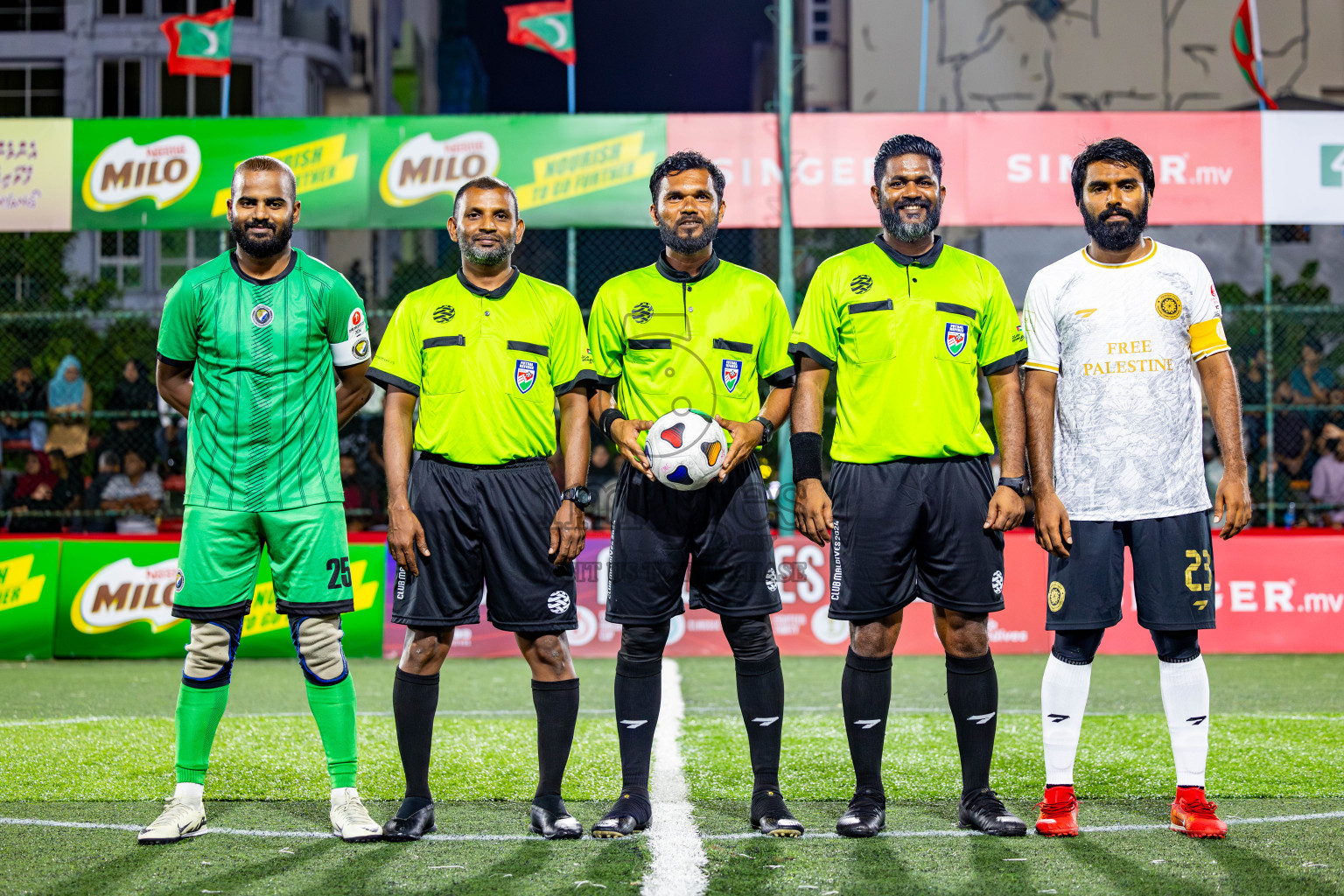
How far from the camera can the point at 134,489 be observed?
1160cm

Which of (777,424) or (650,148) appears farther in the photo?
(650,148)

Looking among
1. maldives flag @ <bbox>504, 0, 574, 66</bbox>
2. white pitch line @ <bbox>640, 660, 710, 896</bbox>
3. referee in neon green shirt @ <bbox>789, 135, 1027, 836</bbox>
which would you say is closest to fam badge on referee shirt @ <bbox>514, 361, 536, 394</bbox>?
referee in neon green shirt @ <bbox>789, 135, 1027, 836</bbox>

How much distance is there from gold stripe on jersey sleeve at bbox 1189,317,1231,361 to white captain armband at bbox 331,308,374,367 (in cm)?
290

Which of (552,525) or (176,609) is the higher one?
(552,525)

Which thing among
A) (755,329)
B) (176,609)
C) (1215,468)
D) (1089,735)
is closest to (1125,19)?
(1215,468)

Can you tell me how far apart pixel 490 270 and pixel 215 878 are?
212cm

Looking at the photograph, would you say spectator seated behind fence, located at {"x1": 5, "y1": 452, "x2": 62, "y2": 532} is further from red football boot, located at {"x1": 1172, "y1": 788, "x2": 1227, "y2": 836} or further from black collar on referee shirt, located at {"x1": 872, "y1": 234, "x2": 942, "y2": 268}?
red football boot, located at {"x1": 1172, "y1": 788, "x2": 1227, "y2": 836}

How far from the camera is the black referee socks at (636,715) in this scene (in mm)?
3980

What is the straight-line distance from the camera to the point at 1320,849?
11.9 ft

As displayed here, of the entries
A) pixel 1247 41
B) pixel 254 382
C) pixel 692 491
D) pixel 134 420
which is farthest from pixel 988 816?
pixel 1247 41

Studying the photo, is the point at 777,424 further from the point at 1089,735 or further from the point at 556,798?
the point at 1089,735

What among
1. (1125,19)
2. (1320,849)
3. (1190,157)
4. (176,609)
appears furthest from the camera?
(1125,19)

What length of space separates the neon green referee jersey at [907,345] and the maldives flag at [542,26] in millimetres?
9752

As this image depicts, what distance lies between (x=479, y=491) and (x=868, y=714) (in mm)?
1526
